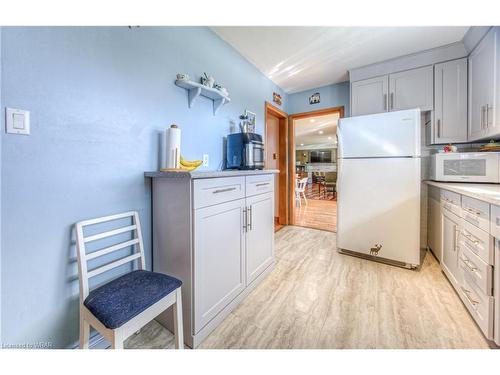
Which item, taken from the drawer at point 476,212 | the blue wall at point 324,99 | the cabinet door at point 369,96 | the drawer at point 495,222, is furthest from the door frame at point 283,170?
the drawer at point 495,222

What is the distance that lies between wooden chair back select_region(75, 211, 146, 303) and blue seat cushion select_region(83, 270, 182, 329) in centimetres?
9

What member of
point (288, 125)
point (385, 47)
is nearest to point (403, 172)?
point (385, 47)

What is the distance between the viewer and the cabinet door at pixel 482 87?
71.6 inches

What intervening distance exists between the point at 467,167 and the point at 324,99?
6.77 ft

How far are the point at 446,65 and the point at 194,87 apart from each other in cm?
284

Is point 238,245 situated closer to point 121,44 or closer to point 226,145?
point 226,145

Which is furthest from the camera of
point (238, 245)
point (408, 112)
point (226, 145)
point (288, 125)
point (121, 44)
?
point (288, 125)

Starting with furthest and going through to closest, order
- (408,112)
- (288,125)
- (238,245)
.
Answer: (288,125), (408,112), (238,245)

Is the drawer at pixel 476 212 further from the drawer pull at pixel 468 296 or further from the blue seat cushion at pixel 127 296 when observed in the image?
the blue seat cushion at pixel 127 296

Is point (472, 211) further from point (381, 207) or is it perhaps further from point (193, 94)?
point (193, 94)

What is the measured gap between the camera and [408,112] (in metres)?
2.08

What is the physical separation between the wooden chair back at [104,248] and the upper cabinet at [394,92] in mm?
2953

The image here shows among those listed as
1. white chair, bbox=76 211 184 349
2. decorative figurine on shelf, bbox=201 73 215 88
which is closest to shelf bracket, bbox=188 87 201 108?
decorative figurine on shelf, bbox=201 73 215 88

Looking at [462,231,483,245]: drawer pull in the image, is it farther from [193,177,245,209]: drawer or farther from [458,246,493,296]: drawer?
[193,177,245,209]: drawer
